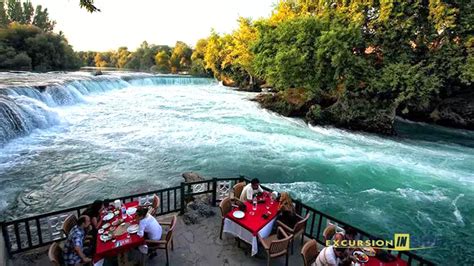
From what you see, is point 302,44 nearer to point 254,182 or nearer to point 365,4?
point 365,4

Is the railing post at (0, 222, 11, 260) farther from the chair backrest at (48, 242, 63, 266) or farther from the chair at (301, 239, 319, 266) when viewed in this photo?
the chair at (301, 239, 319, 266)

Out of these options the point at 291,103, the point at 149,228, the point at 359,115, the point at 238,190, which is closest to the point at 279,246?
the point at 238,190

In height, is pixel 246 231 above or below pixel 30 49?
below

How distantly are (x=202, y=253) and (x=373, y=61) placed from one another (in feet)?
62.8

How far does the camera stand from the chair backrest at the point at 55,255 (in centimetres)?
426

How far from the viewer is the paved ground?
5.25m

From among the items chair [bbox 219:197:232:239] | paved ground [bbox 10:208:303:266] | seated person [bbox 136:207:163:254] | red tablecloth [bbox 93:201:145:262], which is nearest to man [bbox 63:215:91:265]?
red tablecloth [bbox 93:201:145:262]

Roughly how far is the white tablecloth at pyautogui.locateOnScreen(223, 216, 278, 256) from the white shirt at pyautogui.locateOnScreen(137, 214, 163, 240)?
152 cm

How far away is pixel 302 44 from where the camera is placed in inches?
787

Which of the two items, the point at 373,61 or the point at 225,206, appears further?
the point at 373,61

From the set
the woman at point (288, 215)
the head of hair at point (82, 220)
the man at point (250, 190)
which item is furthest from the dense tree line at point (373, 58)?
the head of hair at point (82, 220)

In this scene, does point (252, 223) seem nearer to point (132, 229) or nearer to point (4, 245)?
point (132, 229)

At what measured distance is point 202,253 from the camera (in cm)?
571

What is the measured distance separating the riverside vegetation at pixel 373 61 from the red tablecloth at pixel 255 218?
15.2 metres
